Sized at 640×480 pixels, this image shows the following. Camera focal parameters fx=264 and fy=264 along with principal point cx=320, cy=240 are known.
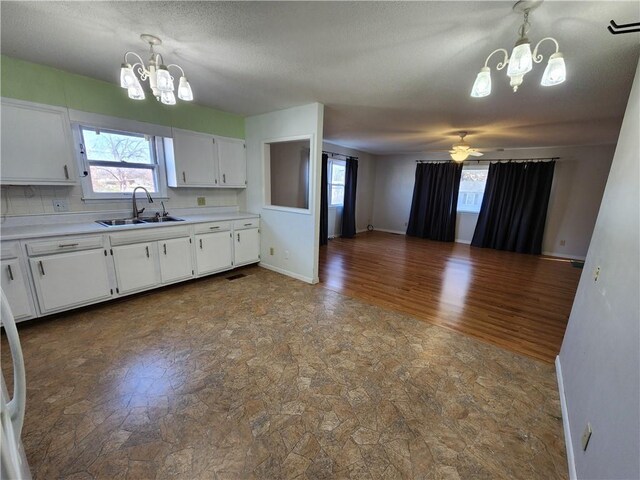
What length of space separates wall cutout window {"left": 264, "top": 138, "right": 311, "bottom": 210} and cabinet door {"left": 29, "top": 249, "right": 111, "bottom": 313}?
2.83 m

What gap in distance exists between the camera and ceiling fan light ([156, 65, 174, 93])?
1783 mm

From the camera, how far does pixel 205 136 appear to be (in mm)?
3682

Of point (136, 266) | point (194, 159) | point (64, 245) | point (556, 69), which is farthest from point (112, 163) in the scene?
point (556, 69)

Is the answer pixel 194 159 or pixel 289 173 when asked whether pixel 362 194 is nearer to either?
pixel 289 173

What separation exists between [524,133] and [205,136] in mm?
5045

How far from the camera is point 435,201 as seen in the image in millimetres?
7098

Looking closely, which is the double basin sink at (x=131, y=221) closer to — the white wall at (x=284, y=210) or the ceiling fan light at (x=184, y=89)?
the white wall at (x=284, y=210)

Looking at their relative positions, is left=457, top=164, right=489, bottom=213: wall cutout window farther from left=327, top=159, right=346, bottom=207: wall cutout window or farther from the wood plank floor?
left=327, top=159, right=346, bottom=207: wall cutout window

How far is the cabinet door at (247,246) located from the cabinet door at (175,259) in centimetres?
70

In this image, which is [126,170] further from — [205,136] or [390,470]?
[390,470]

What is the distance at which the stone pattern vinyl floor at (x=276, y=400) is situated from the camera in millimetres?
1353

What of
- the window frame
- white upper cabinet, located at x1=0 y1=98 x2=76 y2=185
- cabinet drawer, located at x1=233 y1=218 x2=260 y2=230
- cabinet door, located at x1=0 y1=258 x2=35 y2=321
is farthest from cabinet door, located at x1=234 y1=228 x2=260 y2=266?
cabinet door, located at x1=0 y1=258 x2=35 y2=321

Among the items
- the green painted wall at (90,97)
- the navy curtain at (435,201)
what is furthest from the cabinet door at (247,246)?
the navy curtain at (435,201)

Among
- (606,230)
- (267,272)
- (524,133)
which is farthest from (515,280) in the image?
→ (267,272)
